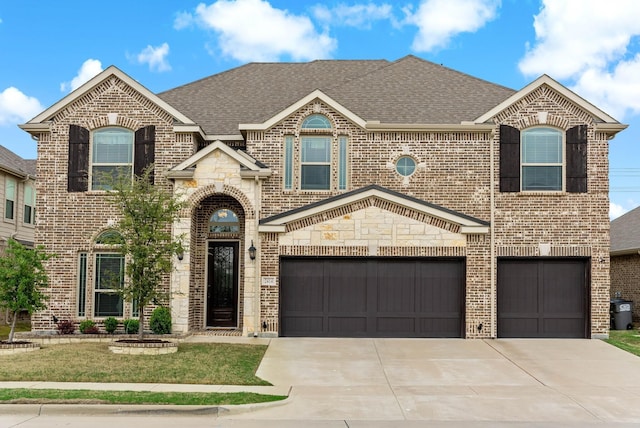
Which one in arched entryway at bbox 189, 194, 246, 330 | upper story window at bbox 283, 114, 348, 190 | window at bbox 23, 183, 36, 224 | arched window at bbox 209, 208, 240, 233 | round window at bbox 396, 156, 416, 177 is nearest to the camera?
upper story window at bbox 283, 114, 348, 190

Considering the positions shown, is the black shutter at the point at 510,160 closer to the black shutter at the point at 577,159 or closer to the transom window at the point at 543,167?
the transom window at the point at 543,167

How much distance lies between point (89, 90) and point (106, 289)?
5.60 meters

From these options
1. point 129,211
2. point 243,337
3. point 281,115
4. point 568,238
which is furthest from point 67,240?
point 568,238

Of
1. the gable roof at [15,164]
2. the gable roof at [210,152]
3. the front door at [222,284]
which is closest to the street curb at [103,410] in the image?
the gable roof at [210,152]

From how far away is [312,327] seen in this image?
59.6ft

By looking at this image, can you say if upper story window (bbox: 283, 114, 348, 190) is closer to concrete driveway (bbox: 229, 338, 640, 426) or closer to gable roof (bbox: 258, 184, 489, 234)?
gable roof (bbox: 258, 184, 489, 234)

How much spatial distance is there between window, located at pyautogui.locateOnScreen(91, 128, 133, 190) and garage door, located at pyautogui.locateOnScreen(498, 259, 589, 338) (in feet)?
35.5

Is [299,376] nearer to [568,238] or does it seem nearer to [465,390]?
[465,390]

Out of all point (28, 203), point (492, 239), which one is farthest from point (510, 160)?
point (28, 203)

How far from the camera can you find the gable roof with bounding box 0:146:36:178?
2495 centimetres

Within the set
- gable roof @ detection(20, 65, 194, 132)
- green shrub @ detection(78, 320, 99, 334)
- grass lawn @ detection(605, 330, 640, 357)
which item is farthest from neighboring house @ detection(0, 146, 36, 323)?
grass lawn @ detection(605, 330, 640, 357)

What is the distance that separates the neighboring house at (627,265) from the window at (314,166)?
11.6 meters

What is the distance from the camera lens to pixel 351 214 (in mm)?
18000

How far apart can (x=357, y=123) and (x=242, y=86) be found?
595 cm
